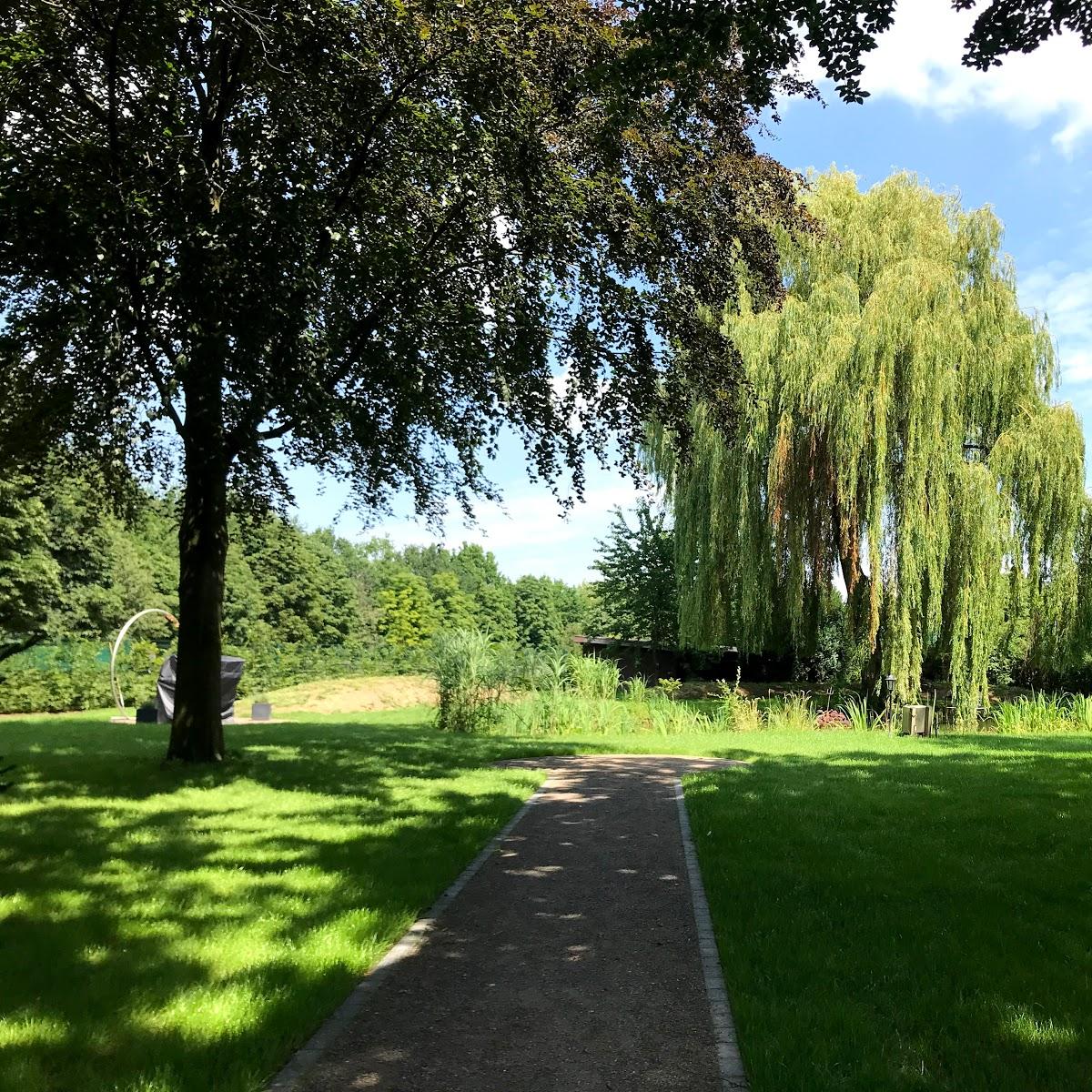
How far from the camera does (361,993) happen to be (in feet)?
12.7

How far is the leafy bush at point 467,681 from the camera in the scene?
690 inches

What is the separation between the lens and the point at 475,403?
1203 cm

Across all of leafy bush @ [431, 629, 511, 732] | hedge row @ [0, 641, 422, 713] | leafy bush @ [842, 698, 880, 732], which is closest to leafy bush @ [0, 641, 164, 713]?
hedge row @ [0, 641, 422, 713]

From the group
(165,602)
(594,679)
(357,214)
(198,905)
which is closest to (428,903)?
(198,905)

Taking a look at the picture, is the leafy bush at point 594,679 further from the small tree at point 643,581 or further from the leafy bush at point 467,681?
the small tree at point 643,581

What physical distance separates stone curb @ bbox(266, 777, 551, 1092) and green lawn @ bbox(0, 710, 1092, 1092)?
0.21 feet

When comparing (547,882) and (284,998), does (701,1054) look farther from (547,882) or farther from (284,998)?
(547,882)

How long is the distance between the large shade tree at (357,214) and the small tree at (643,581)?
17.7 metres

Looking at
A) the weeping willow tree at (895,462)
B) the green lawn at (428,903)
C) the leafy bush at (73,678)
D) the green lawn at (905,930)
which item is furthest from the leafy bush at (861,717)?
the leafy bush at (73,678)

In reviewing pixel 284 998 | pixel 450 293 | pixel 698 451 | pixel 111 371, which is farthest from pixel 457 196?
pixel 698 451

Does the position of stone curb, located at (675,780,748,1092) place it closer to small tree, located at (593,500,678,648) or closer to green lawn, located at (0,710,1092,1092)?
green lawn, located at (0,710,1092,1092)

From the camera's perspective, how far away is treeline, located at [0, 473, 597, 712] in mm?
18547

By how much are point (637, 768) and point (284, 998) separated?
334 inches

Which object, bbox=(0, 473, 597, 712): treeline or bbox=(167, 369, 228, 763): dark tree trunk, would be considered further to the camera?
bbox=(0, 473, 597, 712): treeline
